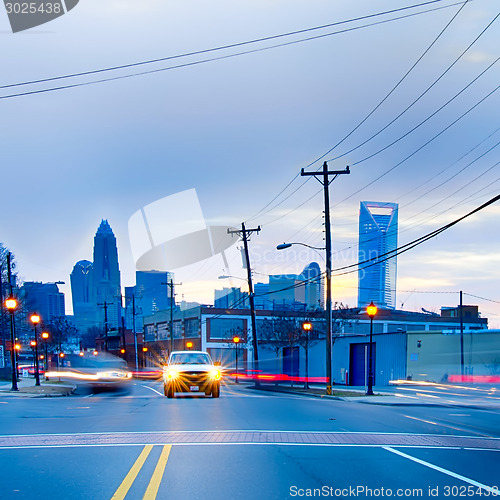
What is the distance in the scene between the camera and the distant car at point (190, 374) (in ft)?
76.2

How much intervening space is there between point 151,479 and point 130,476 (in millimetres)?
352

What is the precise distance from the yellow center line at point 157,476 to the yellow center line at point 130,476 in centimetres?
24

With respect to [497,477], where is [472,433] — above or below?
below

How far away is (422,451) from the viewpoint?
1067 cm

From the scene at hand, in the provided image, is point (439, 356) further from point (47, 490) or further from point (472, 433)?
point (47, 490)

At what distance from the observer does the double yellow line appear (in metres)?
7.39

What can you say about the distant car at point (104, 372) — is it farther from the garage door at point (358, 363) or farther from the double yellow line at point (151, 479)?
the double yellow line at point (151, 479)

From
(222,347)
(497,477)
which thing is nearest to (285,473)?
(497,477)

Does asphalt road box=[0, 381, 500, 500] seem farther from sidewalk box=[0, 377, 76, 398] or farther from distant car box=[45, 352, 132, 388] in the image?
distant car box=[45, 352, 132, 388]

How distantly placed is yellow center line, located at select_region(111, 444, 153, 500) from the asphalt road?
0.01 metres

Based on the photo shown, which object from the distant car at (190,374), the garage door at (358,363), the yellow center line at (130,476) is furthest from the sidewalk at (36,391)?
the garage door at (358,363)

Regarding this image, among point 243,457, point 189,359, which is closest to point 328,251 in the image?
point 189,359

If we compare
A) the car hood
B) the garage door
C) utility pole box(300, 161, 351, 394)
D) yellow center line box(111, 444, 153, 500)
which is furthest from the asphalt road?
the garage door

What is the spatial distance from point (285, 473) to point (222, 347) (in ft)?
235
